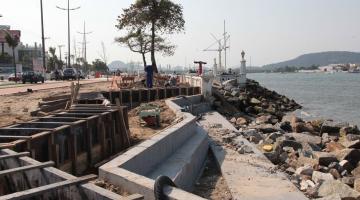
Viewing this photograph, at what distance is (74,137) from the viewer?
10.9 m

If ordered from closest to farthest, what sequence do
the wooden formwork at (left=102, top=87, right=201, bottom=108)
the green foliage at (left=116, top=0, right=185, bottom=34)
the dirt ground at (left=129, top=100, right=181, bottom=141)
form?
the dirt ground at (left=129, top=100, right=181, bottom=141) < the wooden formwork at (left=102, top=87, right=201, bottom=108) < the green foliage at (left=116, top=0, right=185, bottom=34)

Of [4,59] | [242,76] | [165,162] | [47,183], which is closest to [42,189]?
[47,183]

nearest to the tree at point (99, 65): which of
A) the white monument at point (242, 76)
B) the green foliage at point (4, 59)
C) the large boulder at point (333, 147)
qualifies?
the green foliage at point (4, 59)

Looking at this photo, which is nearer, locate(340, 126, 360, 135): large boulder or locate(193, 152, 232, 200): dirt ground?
locate(193, 152, 232, 200): dirt ground

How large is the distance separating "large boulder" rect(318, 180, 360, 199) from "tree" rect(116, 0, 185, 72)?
32207 millimetres

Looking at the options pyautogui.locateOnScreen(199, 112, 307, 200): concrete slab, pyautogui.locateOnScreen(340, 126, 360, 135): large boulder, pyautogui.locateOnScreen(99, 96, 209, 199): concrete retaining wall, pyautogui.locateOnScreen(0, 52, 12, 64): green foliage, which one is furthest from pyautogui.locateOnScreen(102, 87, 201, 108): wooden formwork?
pyautogui.locateOnScreen(0, 52, 12, 64): green foliage

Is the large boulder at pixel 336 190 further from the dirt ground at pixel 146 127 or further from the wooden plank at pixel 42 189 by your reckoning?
the wooden plank at pixel 42 189

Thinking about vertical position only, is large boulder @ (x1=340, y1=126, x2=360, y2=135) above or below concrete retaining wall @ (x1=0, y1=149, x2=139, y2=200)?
below

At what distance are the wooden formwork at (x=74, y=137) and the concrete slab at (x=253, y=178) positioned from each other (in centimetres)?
284

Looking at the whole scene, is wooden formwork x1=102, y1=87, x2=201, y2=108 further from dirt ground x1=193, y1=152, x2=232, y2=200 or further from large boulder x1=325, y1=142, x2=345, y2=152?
dirt ground x1=193, y1=152, x2=232, y2=200

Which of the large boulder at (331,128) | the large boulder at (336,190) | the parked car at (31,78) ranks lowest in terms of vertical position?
the large boulder at (331,128)

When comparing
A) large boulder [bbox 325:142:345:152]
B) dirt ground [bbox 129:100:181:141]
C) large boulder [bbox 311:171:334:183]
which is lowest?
large boulder [bbox 325:142:345:152]

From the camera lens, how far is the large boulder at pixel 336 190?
10.1 meters

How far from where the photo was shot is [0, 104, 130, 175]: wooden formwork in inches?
377
